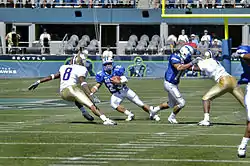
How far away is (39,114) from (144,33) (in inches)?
1018

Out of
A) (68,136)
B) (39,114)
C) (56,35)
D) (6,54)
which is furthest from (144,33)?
(68,136)

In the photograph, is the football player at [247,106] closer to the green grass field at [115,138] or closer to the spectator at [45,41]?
the green grass field at [115,138]

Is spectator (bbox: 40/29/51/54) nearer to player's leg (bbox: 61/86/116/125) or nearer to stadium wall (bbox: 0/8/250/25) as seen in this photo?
stadium wall (bbox: 0/8/250/25)

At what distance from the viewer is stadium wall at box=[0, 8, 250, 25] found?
42.3 m

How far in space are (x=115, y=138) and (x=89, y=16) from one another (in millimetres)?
29871

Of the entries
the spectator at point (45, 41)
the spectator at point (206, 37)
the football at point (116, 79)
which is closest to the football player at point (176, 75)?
the football at point (116, 79)

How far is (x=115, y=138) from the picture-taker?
1342 cm

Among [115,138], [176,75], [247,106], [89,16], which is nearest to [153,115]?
[176,75]

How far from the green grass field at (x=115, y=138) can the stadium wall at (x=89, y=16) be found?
20.7m

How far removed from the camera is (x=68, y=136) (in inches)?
544

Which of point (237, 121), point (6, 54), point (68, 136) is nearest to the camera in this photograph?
point (68, 136)

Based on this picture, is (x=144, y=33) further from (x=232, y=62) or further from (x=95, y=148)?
(x=95, y=148)

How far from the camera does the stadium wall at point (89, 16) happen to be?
42309mm

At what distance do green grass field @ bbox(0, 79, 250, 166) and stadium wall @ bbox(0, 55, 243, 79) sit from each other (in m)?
15.2
